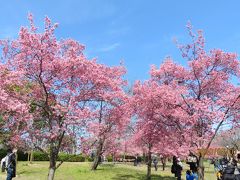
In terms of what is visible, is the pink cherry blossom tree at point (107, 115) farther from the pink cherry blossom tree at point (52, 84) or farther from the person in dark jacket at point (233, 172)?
the person in dark jacket at point (233, 172)

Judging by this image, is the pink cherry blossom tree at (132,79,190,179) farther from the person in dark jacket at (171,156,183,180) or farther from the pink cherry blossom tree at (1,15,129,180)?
the pink cherry blossom tree at (1,15,129,180)

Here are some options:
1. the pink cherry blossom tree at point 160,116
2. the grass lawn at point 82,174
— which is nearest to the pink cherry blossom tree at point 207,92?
the pink cherry blossom tree at point 160,116

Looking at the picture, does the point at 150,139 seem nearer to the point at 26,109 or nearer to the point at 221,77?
the point at 221,77

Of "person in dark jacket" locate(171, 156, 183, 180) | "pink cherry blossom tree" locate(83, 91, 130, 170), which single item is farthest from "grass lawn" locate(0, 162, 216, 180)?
"pink cherry blossom tree" locate(83, 91, 130, 170)

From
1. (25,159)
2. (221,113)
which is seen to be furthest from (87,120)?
(25,159)

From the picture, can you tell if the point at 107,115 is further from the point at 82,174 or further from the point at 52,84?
the point at 82,174

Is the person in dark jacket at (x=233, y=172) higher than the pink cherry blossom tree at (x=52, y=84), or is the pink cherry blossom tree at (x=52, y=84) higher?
the pink cherry blossom tree at (x=52, y=84)

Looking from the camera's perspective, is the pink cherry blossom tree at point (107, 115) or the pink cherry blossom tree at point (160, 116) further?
the pink cherry blossom tree at point (160, 116)

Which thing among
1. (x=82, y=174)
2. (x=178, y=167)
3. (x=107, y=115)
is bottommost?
(x=82, y=174)

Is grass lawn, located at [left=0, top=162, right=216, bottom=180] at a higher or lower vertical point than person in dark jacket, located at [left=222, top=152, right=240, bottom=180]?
lower

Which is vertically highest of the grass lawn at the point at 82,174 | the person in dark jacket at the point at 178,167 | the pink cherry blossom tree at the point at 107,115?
the pink cherry blossom tree at the point at 107,115

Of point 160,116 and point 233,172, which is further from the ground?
point 160,116

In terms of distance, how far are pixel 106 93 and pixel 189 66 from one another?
7539 mm

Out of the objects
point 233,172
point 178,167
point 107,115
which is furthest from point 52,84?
point 178,167
